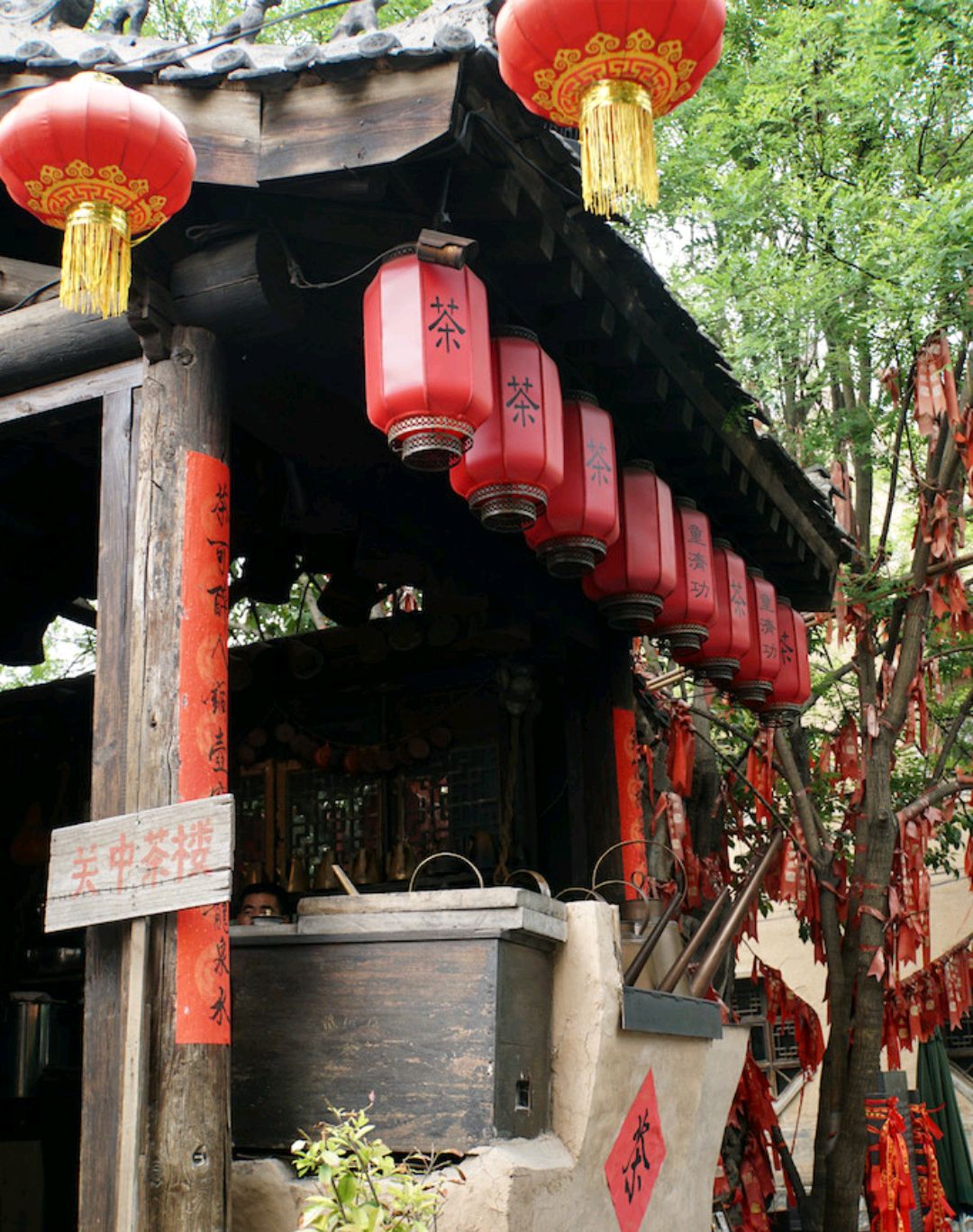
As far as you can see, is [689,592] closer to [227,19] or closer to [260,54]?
[260,54]

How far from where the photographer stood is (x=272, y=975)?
4.62 meters

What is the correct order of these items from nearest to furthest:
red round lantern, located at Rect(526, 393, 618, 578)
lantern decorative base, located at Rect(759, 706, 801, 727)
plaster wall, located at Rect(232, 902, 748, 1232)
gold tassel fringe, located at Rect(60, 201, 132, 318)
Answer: plaster wall, located at Rect(232, 902, 748, 1232) → gold tassel fringe, located at Rect(60, 201, 132, 318) → red round lantern, located at Rect(526, 393, 618, 578) → lantern decorative base, located at Rect(759, 706, 801, 727)

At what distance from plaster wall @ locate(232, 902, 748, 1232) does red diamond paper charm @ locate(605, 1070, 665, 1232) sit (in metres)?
0.05

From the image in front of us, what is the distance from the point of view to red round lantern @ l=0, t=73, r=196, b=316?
13.5ft

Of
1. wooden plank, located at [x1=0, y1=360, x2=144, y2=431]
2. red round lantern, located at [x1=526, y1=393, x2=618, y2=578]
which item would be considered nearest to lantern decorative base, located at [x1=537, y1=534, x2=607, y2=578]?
red round lantern, located at [x1=526, y1=393, x2=618, y2=578]

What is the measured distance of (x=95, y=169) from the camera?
416cm

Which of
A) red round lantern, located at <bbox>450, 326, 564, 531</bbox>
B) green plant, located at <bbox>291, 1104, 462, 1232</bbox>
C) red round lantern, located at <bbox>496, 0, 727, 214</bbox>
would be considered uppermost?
red round lantern, located at <bbox>496, 0, 727, 214</bbox>

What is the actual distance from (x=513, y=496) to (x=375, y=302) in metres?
0.91

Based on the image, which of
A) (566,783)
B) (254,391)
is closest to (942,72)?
(566,783)

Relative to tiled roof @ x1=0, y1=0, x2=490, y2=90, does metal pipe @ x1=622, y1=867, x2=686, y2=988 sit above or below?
below

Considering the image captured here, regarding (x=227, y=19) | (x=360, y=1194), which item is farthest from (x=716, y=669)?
(x=227, y=19)

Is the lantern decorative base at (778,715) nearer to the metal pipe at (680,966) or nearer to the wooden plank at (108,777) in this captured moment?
the metal pipe at (680,966)

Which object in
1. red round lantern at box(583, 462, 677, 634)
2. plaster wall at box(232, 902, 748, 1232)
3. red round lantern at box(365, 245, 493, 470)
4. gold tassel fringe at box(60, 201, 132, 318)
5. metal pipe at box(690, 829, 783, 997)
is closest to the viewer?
plaster wall at box(232, 902, 748, 1232)

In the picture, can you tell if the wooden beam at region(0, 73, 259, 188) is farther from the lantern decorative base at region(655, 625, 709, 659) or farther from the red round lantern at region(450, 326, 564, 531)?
the lantern decorative base at region(655, 625, 709, 659)
